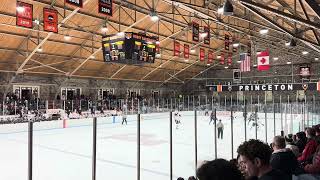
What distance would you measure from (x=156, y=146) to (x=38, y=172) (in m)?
4.26

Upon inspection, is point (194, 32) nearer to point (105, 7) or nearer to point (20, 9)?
point (105, 7)

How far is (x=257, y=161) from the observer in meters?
2.17

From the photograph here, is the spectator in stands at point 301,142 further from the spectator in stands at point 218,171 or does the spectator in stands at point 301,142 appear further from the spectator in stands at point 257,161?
the spectator in stands at point 218,171

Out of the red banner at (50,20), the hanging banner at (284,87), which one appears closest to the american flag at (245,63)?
the hanging banner at (284,87)

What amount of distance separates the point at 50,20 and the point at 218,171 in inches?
538

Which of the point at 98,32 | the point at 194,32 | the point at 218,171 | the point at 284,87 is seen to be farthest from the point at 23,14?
the point at 284,87

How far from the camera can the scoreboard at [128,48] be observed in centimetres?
1491

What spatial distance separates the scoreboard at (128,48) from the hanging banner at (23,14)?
3.83 m

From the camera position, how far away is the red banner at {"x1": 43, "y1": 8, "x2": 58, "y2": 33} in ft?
44.2

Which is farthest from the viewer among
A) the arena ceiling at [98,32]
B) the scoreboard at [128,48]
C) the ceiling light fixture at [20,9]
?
the arena ceiling at [98,32]

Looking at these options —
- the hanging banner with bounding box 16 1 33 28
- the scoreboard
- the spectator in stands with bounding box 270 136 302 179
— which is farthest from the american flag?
the spectator in stands with bounding box 270 136 302 179

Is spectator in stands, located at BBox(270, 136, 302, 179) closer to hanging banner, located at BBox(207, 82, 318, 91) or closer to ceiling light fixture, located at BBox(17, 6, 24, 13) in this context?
ceiling light fixture, located at BBox(17, 6, 24, 13)

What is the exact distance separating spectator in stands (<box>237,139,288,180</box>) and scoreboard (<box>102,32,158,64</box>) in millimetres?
12953

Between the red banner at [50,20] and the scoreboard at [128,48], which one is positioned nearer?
the red banner at [50,20]
